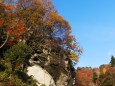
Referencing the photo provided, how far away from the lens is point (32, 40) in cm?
5197

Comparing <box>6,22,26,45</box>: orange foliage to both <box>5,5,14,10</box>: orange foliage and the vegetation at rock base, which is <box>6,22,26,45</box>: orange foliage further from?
<box>5,5,14,10</box>: orange foliage

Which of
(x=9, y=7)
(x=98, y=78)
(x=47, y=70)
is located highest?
(x=98, y=78)

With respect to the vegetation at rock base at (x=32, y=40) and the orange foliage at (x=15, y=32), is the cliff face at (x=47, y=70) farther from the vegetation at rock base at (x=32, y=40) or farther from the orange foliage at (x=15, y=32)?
the orange foliage at (x=15, y=32)

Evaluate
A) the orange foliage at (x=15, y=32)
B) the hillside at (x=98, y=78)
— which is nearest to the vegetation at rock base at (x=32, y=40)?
the orange foliage at (x=15, y=32)

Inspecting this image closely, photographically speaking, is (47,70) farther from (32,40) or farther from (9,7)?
(9,7)

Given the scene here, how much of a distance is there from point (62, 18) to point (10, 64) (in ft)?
56.9

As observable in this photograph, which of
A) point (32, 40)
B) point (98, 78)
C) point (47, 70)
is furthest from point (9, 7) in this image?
point (98, 78)

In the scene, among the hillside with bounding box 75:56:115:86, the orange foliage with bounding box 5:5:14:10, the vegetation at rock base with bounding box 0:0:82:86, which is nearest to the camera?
the vegetation at rock base with bounding box 0:0:82:86

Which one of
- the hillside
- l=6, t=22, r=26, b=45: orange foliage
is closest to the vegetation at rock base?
l=6, t=22, r=26, b=45: orange foliage

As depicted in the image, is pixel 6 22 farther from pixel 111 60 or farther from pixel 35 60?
pixel 111 60

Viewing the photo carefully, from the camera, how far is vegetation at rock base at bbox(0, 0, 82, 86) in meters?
42.5

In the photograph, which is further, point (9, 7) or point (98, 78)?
point (98, 78)

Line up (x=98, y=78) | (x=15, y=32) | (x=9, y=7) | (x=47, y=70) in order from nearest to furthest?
(x=15, y=32), (x=9, y=7), (x=47, y=70), (x=98, y=78)

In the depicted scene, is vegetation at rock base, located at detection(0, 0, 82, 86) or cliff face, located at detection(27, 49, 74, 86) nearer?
vegetation at rock base, located at detection(0, 0, 82, 86)
